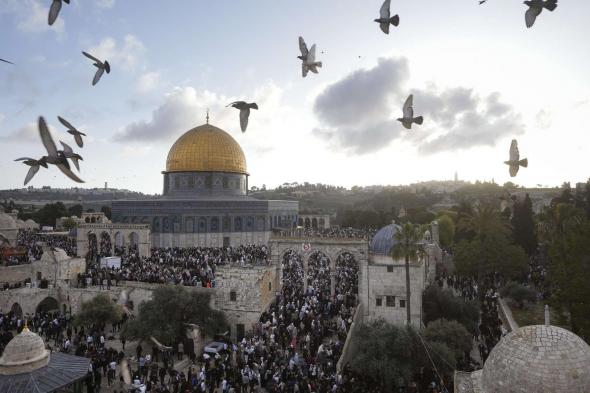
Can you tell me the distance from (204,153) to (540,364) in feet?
114

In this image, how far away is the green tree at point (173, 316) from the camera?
54.6 feet

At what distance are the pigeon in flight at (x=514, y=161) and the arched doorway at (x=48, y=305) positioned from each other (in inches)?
920

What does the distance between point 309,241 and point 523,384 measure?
16.6 metres

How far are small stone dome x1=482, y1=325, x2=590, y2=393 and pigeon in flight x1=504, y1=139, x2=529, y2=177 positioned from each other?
3049 mm

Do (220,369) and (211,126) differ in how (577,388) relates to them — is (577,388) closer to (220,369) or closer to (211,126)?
(220,369)

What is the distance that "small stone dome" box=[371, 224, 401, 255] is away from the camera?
19766 millimetres

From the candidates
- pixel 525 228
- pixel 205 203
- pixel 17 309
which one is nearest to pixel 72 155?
pixel 17 309

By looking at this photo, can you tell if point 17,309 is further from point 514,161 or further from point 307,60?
point 514,161

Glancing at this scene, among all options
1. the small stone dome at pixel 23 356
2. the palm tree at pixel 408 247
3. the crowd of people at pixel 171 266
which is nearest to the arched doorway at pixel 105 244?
the crowd of people at pixel 171 266

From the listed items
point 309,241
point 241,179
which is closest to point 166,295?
point 309,241

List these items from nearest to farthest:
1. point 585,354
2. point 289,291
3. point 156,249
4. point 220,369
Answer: point 585,354 → point 220,369 → point 289,291 → point 156,249

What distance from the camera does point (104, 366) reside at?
47.1ft

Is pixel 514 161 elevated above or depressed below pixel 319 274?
above

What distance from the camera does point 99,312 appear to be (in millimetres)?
18719
